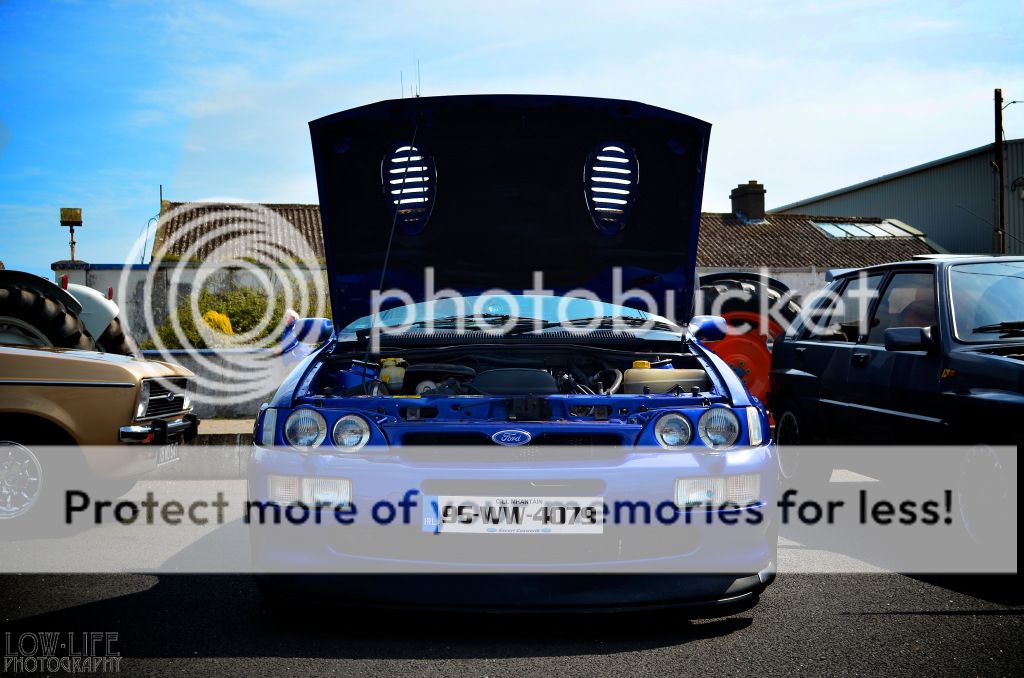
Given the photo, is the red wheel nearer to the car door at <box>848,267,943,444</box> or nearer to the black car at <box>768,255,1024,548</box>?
the black car at <box>768,255,1024,548</box>

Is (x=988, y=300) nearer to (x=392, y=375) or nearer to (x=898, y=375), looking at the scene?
(x=898, y=375)

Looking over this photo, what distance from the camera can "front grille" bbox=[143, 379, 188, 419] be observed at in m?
5.95

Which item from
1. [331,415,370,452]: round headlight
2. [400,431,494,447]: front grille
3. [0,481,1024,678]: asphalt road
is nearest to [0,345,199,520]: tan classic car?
[0,481,1024,678]: asphalt road

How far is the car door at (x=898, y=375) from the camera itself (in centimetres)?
519

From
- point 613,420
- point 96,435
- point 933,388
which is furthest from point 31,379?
point 933,388

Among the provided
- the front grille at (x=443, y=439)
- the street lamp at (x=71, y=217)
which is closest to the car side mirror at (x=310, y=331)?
the front grille at (x=443, y=439)

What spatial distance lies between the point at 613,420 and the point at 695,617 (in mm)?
806

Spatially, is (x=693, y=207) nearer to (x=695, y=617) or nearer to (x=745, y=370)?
(x=695, y=617)

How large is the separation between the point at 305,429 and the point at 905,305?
4.10 meters

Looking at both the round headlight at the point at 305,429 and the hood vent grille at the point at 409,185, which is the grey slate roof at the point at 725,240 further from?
the round headlight at the point at 305,429

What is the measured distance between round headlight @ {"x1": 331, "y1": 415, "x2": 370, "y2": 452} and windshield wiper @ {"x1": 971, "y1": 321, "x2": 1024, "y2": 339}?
3.56m

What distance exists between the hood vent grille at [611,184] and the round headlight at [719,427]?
1.72 meters

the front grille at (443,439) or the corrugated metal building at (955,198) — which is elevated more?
the corrugated metal building at (955,198)

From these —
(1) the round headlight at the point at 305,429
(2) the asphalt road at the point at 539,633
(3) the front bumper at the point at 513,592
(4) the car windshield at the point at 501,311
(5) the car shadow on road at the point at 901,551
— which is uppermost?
(4) the car windshield at the point at 501,311
